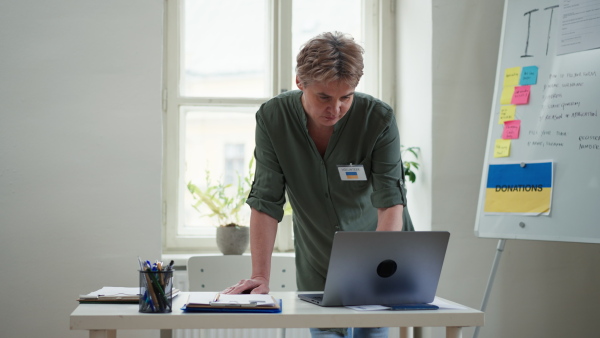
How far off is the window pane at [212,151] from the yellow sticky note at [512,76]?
129 centimetres

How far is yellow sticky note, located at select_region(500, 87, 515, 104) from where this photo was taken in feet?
8.77

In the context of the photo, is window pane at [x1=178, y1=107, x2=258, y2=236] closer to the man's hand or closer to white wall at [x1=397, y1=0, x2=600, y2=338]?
white wall at [x1=397, y1=0, x2=600, y2=338]

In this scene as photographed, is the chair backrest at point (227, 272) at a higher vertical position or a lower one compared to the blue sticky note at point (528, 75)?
lower

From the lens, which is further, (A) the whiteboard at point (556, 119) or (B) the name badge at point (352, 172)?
(A) the whiteboard at point (556, 119)

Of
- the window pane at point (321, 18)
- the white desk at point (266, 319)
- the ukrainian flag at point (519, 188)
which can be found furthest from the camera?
the window pane at point (321, 18)

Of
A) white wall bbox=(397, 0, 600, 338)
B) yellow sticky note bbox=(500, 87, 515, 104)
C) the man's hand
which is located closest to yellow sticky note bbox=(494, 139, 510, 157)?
yellow sticky note bbox=(500, 87, 515, 104)

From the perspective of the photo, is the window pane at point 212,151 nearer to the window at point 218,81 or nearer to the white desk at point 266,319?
the window at point 218,81

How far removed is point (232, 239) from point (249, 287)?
1280 mm

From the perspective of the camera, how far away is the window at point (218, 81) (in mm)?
3260

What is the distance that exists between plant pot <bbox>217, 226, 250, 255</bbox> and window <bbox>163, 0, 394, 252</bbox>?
262 millimetres

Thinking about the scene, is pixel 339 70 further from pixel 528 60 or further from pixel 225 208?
pixel 225 208

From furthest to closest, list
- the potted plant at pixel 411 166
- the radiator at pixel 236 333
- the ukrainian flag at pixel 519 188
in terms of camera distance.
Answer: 1. the potted plant at pixel 411 166
2. the radiator at pixel 236 333
3. the ukrainian flag at pixel 519 188

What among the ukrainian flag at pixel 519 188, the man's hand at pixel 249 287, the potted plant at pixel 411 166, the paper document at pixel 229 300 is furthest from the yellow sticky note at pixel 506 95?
the paper document at pixel 229 300

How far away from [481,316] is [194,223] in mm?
2072
